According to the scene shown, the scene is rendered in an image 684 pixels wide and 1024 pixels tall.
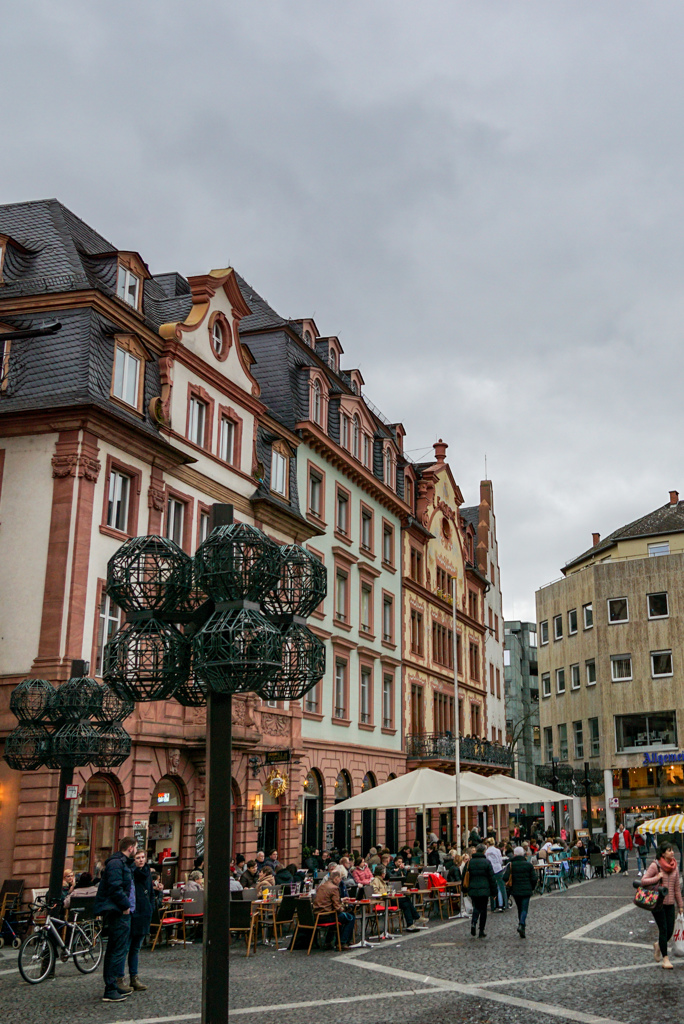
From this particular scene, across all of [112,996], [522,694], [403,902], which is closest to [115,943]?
[112,996]

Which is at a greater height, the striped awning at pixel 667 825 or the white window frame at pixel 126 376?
the white window frame at pixel 126 376

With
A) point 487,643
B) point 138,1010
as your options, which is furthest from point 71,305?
point 487,643

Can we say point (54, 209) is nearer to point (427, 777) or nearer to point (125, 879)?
point (427, 777)

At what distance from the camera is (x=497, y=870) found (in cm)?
2527

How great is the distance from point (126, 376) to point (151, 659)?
1798 cm

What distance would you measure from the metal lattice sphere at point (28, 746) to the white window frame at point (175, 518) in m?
10.5

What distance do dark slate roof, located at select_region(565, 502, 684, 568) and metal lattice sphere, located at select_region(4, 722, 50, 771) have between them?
48.7 metres

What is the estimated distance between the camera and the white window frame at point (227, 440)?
30.2 m

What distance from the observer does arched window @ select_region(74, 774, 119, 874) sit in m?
22.9

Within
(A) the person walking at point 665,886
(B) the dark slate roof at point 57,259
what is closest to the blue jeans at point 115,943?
(A) the person walking at point 665,886

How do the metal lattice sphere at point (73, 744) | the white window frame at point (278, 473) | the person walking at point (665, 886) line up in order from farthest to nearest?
1. the white window frame at point (278, 473)
2. the metal lattice sphere at point (73, 744)
3. the person walking at point (665, 886)

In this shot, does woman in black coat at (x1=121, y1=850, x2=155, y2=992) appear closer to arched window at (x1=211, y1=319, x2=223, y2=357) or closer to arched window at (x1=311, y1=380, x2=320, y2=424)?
arched window at (x1=211, y1=319, x2=223, y2=357)

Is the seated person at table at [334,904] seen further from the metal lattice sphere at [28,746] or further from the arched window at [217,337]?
the arched window at [217,337]

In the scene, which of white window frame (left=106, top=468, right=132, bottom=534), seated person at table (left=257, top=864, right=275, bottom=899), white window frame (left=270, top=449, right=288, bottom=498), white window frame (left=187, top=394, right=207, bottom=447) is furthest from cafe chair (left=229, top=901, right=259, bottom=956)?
white window frame (left=270, top=449, right=288, bottom=498)
